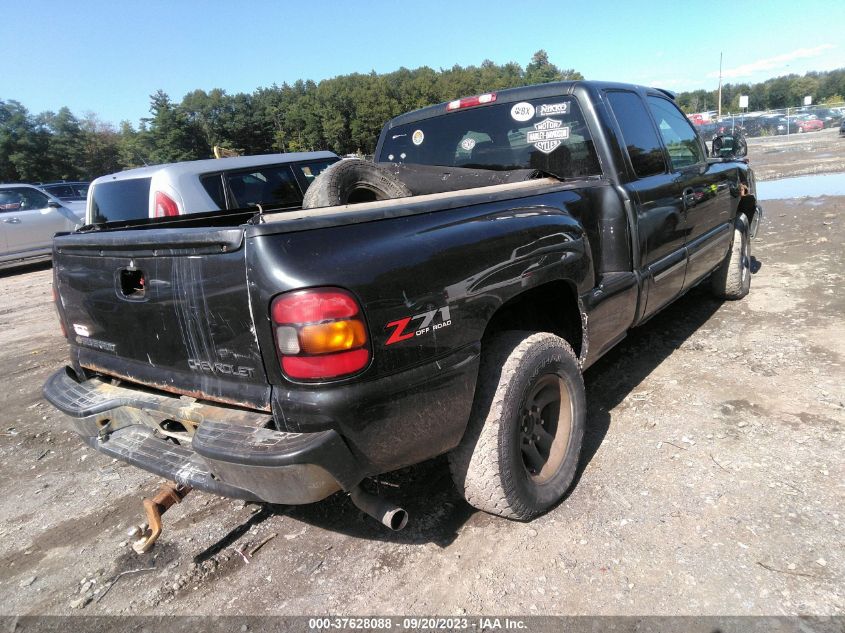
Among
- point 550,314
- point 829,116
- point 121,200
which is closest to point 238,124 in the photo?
point 829,116

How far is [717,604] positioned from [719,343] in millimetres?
2873

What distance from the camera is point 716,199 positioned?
14.4 feet

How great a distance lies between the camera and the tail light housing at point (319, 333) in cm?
167

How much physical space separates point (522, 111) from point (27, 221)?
12200 mm

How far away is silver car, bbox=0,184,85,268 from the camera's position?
11320 millimetres

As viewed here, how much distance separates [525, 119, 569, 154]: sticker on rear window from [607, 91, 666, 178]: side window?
349 mm

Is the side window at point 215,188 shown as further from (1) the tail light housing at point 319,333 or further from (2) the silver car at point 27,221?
(2) the silver car at point 27,221

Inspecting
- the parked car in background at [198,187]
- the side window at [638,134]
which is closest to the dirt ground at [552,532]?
the side window at [638,134]

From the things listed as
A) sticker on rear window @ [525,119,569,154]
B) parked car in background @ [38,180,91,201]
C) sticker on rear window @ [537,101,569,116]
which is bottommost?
sticker on rear window @ [525,119,569,154]

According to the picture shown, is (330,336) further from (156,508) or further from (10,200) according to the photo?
(10,200)

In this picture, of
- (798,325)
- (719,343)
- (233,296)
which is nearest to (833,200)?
(798,325)

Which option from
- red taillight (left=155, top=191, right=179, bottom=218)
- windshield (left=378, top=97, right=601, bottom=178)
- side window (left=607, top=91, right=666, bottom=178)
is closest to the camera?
windshield (left=378, top=97, right=601, bottom=178)

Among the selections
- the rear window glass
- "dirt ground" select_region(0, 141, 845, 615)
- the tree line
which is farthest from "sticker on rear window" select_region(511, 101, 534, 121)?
the tree line

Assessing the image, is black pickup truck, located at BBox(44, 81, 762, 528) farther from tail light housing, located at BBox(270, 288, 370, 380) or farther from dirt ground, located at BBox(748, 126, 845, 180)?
dirt ground, located at BBox(748, 126, 845, 180)
